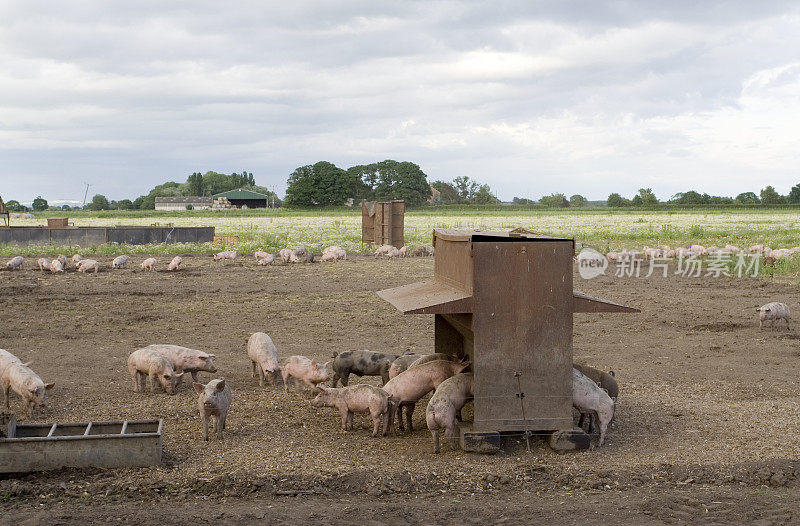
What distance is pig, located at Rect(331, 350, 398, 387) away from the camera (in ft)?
32.8

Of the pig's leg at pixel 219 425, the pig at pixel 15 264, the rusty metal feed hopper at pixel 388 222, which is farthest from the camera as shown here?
the rusty metal feed hopper at pixel 388 222

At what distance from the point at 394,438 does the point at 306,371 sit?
6.67ft

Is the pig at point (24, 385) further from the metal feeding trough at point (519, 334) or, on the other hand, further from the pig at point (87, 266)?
the pig at point (87, 266)

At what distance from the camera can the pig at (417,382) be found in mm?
8352

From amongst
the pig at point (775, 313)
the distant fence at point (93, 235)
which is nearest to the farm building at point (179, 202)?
the distant fence at point (93, 235)

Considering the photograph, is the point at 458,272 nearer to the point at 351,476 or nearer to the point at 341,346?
the point at 351,476

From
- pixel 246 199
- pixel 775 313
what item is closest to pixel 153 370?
pixel 775 313

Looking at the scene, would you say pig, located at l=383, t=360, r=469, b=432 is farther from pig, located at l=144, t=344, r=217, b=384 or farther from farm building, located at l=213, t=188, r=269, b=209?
farm building, located at l=213, t=188, r=269, b=209

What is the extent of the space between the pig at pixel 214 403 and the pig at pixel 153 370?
1791 millimetres

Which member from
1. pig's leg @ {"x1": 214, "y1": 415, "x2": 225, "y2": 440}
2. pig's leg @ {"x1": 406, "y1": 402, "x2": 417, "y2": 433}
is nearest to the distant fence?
pig's leg @ {"x1": 214, "y1": 415, "x2": 225, "y2": 440}

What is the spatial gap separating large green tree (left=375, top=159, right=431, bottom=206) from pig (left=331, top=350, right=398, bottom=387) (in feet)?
324

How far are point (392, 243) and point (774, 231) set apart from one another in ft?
81.7

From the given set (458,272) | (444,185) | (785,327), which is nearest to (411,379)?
(458,272)

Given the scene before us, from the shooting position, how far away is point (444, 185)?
134 m
